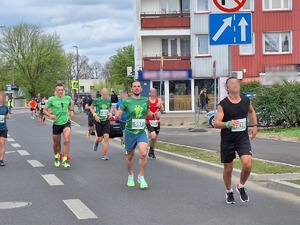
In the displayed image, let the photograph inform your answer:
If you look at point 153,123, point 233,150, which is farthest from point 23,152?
point 233,150

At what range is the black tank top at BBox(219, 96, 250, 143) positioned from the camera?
8.11 m

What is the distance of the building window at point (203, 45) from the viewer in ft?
132

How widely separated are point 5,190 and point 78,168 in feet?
10.3

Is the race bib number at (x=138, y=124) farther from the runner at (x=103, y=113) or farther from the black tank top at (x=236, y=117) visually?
the runner at (x=103, y=113)

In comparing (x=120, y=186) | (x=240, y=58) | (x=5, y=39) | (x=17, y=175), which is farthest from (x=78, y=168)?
(x=5, y=39)

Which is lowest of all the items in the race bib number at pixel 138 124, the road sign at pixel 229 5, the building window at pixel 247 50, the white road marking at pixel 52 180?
the white road marking at pixel 52 180

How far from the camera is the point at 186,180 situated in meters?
10.8

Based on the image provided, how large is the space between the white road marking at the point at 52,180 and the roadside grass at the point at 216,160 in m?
3.62

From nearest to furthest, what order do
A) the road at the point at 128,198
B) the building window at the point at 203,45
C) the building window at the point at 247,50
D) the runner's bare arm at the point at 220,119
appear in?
the road at the point at 128,198 < the runner's bare arm at the point at 220,119 < the building window at the point at 247,50 < the building window at the point at 203,45

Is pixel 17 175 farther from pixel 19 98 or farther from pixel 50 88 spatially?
pixel 19 98

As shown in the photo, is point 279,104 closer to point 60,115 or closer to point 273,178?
point 60,115

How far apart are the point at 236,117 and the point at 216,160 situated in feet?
16.1

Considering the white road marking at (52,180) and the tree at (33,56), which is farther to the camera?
the tree at (33,56)

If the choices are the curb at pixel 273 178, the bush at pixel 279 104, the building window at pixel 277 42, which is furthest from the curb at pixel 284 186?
the building window at pixel 277 42
